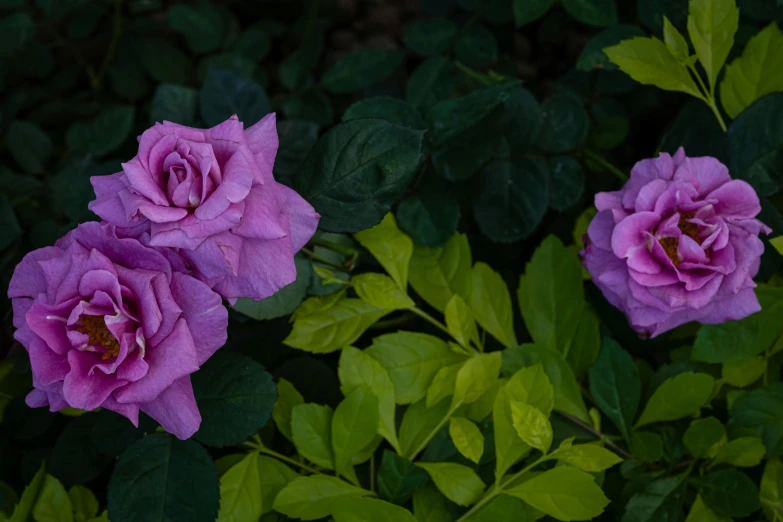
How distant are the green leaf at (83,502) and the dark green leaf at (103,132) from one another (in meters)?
0.47

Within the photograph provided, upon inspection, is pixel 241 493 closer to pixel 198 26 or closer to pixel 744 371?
pixel 744 371

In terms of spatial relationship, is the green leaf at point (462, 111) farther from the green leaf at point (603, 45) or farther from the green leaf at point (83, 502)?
the green leaf at point (83, 502)

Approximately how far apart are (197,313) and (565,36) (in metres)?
1.01

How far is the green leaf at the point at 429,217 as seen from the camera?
0.78 m

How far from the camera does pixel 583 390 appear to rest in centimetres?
78

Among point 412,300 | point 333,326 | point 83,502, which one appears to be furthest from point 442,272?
point 83,502

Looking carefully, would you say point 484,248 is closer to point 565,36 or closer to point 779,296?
point 779,296

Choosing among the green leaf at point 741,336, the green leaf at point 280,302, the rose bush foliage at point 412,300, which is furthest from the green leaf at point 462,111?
the green leaf at point 741,336

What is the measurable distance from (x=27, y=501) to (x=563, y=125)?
761mm

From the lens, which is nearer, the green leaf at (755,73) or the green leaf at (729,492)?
the green leaf at (729,492)

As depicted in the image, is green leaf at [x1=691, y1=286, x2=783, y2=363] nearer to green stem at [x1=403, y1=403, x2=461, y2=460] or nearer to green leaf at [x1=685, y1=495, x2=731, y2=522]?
green leaf at [x1=685, y1=495, x2=731, y2=522]

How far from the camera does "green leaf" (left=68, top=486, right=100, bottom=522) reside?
726 mm

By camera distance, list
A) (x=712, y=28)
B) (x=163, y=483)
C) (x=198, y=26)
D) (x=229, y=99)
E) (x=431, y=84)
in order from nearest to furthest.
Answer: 1. (x=163, y=483)
2. (x=712, y=28)
3. (x=229, y=99)
4. (x=431, y=84)
5. (x=198, y=26)

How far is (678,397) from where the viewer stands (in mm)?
690
